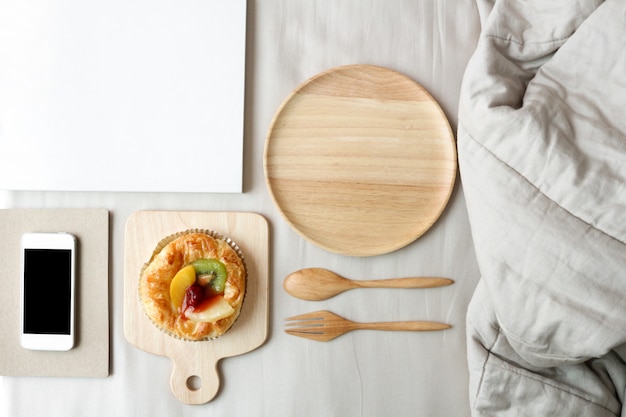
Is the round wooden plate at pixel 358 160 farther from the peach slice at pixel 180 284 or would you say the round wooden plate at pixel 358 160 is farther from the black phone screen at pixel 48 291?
the black phone screen at pixel 48 291

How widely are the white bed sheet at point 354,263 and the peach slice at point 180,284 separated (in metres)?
0.12

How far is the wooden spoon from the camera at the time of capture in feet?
2.86

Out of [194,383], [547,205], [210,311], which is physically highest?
[547,205]

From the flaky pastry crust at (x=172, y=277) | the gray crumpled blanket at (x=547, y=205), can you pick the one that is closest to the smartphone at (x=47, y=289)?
the flaky pastry crust at (x=172, y=277)

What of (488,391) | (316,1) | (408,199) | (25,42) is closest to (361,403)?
(488,391)

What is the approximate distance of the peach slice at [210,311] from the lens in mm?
807

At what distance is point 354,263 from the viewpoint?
2.90ft

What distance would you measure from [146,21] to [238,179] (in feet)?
0.87

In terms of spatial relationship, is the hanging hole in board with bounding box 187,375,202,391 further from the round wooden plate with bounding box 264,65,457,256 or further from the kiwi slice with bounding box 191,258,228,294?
the round wooden plate with bounding box 264,65,457,256

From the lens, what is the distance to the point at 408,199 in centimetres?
87

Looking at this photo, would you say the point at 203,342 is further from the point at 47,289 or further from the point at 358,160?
the point at 358,160

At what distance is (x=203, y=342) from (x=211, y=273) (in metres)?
0.12

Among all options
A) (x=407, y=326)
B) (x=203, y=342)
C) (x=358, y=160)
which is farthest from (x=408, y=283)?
(x=203, y=342)

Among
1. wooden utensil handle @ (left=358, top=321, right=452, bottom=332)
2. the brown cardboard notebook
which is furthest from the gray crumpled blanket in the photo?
the brown cardboard notebook
